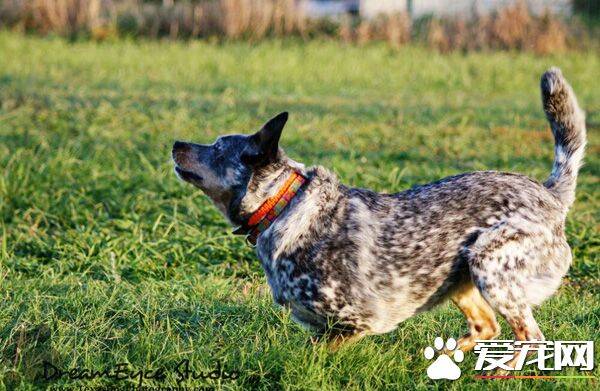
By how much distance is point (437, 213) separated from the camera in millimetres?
4043

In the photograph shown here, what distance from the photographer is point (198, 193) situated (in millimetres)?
6828

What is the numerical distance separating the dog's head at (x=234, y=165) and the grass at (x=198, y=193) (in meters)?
0.66

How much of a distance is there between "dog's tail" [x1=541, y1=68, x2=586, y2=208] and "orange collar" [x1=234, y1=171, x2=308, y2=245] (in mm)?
1298

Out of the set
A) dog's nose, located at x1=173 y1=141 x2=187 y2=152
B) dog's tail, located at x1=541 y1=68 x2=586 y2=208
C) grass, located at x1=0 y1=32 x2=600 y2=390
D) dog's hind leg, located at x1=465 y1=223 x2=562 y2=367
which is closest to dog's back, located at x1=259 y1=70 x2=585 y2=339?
dog's hind leg, located at x1=465 y1=223 x2=562 y2=367

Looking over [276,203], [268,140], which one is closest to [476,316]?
[276,203]

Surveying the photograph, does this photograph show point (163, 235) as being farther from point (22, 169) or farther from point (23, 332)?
point (23, 332)

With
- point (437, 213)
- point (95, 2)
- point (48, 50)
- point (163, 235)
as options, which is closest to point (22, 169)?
point (163, 235)

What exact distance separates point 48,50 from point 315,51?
4.45 metres

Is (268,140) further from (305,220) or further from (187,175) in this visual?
(187,175)

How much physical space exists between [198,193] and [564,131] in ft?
10.9

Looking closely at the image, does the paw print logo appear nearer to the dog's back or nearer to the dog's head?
the dog's back

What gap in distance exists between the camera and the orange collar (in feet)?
13.4

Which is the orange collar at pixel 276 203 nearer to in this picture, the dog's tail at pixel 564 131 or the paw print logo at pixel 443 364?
the paw print logo at pixel 443 364

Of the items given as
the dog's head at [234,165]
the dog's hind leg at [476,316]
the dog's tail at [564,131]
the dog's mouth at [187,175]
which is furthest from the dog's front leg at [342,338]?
the dog's tail at [564,131]
